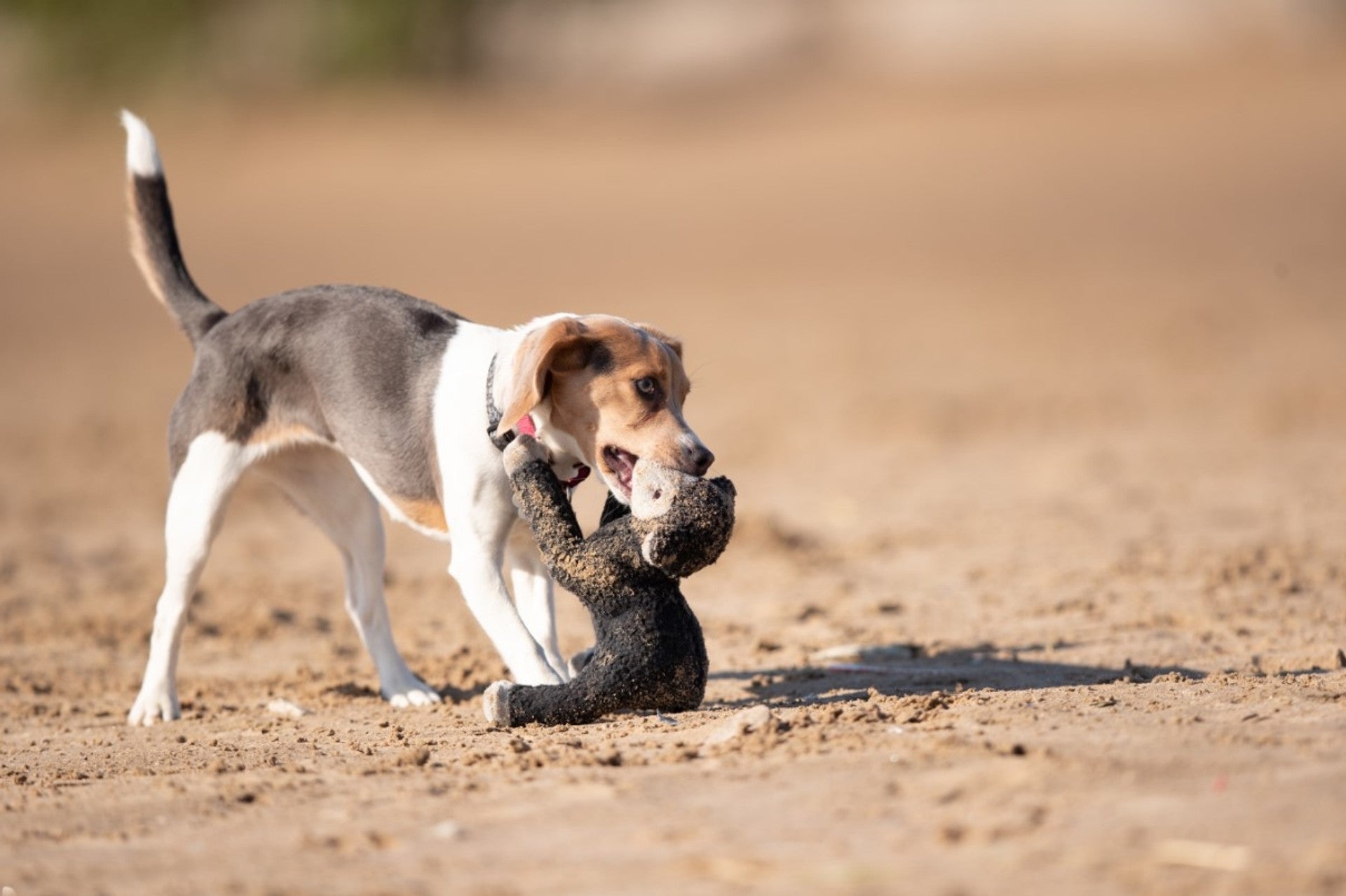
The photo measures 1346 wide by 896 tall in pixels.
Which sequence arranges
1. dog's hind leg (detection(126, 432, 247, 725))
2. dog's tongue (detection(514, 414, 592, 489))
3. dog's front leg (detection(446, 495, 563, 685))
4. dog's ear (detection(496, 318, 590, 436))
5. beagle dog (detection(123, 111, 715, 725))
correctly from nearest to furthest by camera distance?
dog's ear (detection(496, 318, 590, 436)), beagle dog (detection(123, 111, 715, 725)), dog's tongue (detection(514, 414, 592, 489)), dog's front leg (detection(446, 495, 563, 685)), dog's hind leg (detection(126, 432, 247, 725))

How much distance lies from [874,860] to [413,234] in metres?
23.6

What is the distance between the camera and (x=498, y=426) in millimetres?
5512

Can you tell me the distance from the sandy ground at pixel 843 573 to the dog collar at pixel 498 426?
2.73 feet

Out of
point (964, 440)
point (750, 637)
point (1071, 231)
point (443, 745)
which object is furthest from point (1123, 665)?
point (1071, 231)

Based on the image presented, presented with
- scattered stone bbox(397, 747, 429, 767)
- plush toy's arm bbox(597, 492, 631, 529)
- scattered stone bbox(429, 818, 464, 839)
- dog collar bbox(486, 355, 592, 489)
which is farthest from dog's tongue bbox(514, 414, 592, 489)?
scattered stone bbox(429, 818, 464, 839)

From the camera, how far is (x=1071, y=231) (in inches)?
898

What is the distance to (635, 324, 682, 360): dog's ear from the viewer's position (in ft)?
18.6

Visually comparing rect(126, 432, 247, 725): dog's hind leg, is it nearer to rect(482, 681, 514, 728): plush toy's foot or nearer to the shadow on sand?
rect(482, 681, 514, 728): plush toy's foot


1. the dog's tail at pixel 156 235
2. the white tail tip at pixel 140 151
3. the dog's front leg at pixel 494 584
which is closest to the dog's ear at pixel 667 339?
the dog's front leg at pixel 494 584

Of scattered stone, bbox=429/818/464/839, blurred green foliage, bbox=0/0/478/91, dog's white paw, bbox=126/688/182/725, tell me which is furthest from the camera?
blurred green foliage, bbox=0/0/478/91

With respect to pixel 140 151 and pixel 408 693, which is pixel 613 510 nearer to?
pixel 408 693

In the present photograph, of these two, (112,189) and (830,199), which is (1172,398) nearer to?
(830,199)

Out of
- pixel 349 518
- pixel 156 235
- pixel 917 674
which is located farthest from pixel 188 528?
pixel 917 674

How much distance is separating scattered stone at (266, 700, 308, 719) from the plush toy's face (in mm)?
1684
